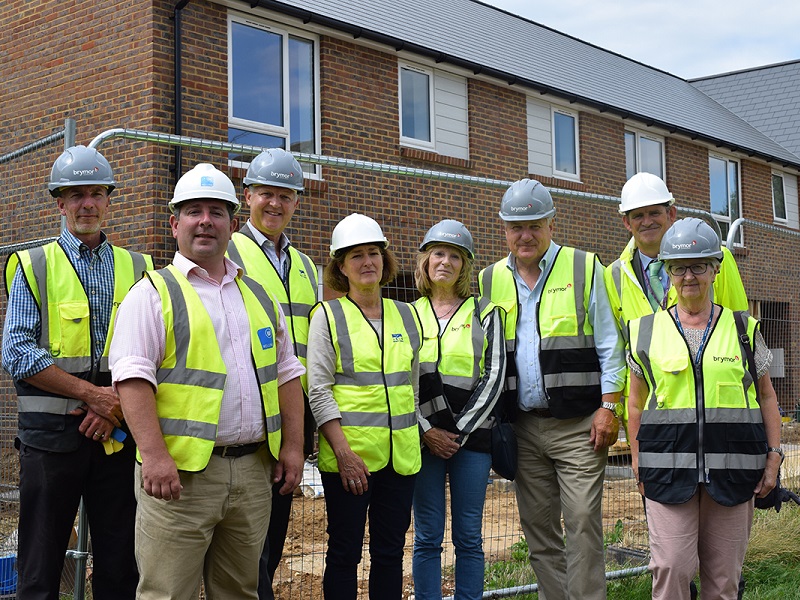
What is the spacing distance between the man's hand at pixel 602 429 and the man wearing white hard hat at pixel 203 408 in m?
1.70

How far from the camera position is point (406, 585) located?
6352mm

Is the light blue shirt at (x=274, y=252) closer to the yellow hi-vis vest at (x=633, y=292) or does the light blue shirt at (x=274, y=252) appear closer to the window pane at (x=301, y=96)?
the yellow hi-vis vest at (x=633, y=292)

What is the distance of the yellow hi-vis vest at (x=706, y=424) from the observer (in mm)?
4297

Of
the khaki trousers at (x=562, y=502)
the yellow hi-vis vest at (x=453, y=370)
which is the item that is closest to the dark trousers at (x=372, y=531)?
the yellow hi-vis vest at (x=453, y=370)

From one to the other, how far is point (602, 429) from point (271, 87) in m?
7.85

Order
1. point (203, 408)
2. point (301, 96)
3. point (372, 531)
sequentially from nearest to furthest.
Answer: point (203, 408) < point (372, 531) < point (301, 96)

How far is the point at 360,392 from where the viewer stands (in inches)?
177

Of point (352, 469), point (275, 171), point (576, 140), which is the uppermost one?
point (576, 140)

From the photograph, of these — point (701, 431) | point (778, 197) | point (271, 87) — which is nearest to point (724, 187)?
point (778, 197)

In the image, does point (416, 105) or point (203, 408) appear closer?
point (203, 408)

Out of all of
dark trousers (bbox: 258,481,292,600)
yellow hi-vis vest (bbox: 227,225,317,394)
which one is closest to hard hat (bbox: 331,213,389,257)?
yellow hi-vis vest (bbox: 227,225,317,394)

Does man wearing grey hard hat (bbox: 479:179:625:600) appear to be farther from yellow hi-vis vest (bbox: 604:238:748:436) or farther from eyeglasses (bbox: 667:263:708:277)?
eyeglasses (bbox: 667:263:708:277)

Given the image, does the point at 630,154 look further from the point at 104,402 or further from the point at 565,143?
the point at 104,402

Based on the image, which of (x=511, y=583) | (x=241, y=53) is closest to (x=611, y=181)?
(x=241, y=53)
